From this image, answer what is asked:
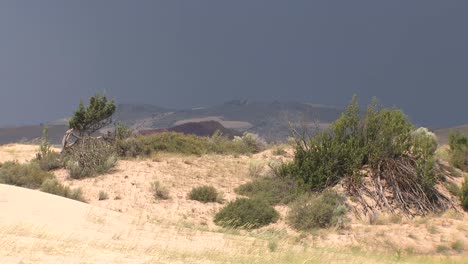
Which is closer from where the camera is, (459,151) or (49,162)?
(49,162)

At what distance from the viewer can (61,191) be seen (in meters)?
15.9

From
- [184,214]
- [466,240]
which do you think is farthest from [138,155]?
[466,240]

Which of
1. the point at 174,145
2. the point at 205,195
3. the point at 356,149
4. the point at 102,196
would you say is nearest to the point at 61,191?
the point at 102,196

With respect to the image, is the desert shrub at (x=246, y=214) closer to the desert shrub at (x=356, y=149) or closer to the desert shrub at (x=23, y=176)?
the desert shrub at (x=356, y=149)

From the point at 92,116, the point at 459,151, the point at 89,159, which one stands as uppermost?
the point at 92,116

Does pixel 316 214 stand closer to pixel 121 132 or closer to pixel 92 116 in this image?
pixel 121 132

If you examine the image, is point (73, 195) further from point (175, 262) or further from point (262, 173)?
point (175, 262)

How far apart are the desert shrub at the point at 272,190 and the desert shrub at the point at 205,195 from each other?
1247mm

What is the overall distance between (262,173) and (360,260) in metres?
11.3

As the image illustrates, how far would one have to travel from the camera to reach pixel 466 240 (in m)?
12.4

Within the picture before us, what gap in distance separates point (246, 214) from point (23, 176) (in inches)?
360

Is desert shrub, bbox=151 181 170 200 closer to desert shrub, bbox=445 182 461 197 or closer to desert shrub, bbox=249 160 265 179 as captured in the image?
desert shrub, bbox=249 160 265 179

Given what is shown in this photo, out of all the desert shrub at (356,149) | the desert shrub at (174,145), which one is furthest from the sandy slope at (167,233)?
the desert shrub at (174,145)

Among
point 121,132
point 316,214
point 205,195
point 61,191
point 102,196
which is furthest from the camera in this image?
point 121,132
